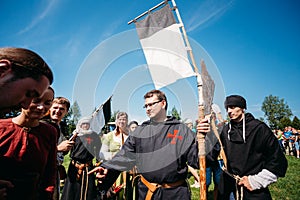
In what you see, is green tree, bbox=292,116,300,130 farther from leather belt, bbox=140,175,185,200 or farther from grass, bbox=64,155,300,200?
leather belt, bbox=140,175,185,200

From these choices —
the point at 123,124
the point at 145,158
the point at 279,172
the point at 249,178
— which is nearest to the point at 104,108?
the point at 123,124

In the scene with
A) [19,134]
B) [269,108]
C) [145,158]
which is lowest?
[145,158]

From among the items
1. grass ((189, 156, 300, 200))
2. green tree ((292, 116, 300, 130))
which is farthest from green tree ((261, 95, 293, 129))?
grass ((189, 156, 300, 200))

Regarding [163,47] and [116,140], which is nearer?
[163,47]

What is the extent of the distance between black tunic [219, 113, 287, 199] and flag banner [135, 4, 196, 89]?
4.49ft

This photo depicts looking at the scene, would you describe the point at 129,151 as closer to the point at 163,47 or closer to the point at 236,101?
the point at 163,47

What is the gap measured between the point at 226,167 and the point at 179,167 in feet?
3.10

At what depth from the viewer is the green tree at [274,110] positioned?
58.3 m

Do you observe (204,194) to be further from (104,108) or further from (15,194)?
(104,108)

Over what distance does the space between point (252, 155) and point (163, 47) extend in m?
2.07

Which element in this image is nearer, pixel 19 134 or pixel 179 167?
pixel 19 134

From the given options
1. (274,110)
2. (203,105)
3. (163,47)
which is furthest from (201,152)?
(274,110)

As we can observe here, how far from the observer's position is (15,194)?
1.47 m

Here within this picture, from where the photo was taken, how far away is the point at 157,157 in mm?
2768
